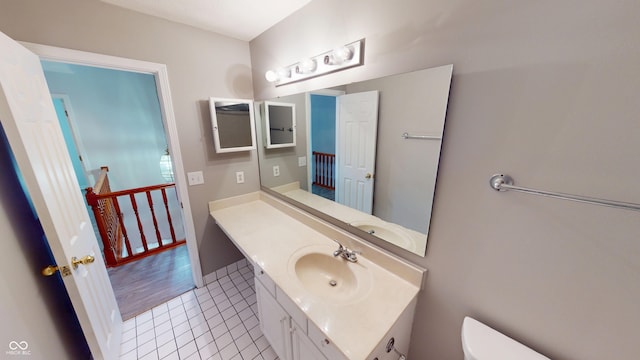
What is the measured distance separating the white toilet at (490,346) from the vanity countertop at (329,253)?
0.24m

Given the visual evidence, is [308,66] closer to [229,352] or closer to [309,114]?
[309,114]

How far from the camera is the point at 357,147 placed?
1305 mm

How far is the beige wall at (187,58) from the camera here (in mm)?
1200

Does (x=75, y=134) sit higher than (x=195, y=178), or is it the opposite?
(x=75, y=134)

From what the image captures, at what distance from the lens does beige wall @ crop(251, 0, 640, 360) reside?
584 mm

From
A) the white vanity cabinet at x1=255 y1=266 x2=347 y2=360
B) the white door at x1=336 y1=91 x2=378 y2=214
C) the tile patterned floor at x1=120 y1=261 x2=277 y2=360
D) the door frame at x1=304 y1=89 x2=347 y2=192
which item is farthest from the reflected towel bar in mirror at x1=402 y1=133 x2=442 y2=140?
the tile patterned floor at x1=120 y1=261 x2=277 y2=360

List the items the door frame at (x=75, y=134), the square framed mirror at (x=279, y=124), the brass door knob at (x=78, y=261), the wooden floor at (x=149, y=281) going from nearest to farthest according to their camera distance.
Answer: the brass door knob at (x=78, y=261)
the square framed mirror at (x=279, y=124)
the wooden floor at (x=149, y=281)
the door frame at (x=75, y=134)

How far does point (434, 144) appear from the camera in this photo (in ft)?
3.04

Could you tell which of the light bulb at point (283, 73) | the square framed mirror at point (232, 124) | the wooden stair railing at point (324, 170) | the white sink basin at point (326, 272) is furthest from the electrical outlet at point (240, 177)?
the white sink basin at point (326, 272)

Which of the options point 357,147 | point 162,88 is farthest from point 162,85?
point 357,147

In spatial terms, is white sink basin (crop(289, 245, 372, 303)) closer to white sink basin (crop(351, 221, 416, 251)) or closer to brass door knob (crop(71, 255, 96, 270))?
white sink basin (crop(351, 221, 416, 251))

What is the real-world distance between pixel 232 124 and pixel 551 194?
2.03 m

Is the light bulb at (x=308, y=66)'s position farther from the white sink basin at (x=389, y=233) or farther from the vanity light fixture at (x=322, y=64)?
the white sink basin at (x=389, y=233)

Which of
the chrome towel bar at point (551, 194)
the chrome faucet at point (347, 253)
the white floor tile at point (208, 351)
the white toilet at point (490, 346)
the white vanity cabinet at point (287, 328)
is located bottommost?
the white floor tile at point (208, 351)
